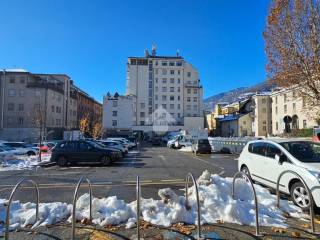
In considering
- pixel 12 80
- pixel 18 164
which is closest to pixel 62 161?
pixel 18 164

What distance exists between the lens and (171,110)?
3447 inches

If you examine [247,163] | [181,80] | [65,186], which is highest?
[181,80]

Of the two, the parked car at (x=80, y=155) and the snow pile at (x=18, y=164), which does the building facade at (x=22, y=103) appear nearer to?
the snow pile at (x=18, y=164)

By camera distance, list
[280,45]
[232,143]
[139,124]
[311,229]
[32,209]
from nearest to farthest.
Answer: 1. [311,229]
2. [32,209]
3. [280,45]
4. [232,143]
5. [139,124]

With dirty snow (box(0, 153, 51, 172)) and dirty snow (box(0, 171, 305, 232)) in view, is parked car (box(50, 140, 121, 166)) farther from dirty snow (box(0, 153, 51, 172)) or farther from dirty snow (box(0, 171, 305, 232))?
dirty snow (box(0, 171, 305, 232))

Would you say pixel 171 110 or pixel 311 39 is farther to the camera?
pixel 171 110

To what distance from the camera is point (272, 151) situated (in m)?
9.02

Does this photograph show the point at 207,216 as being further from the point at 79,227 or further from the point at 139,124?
the point at 139,124

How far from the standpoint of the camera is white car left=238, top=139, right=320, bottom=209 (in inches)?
276

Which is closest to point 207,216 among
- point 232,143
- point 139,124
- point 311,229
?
point 311,229

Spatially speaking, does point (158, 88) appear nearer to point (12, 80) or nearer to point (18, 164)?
point (12, 80)

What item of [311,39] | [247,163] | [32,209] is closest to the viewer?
[32,209]

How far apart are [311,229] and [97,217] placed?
4215mm

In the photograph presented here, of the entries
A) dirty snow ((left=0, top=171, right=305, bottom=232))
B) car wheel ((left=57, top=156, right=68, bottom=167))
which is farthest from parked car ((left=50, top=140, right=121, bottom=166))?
dirty snow ((left=0, top=171, right=305, bottom=232))
